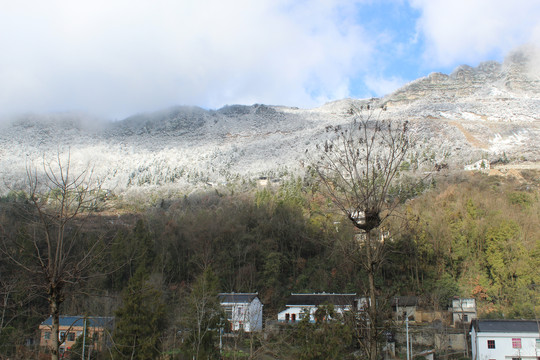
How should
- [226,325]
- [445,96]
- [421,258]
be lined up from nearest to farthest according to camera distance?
[226,325] → [421,258] → [445,96]

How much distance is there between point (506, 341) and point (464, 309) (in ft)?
16.8

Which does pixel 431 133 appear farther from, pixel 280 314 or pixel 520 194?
pixel 280 314

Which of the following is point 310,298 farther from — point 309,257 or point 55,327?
point 55,327

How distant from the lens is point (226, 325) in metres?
17.0

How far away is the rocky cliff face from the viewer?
211ft

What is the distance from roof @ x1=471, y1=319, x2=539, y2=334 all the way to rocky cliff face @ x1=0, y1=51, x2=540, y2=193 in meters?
35.7

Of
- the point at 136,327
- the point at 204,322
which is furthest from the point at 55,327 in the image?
the point at 204,322

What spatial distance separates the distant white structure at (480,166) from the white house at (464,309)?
30075 mm

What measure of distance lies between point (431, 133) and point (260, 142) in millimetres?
31922

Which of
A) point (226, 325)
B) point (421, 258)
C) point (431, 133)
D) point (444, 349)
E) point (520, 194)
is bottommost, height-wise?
point (444, 349)

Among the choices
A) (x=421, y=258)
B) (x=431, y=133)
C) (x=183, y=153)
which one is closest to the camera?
(x=421, y=258)

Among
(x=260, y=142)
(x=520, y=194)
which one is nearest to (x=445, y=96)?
(x=260, y=142)

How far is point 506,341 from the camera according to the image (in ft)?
59.3

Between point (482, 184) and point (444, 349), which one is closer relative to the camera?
point (444, 349)
